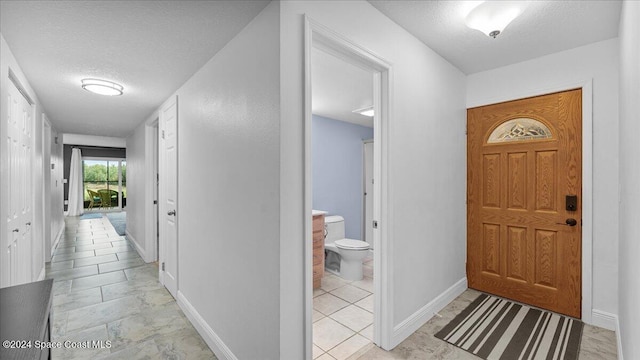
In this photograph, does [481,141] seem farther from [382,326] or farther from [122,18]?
[122,18]

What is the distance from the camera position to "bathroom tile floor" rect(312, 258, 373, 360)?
2066mm

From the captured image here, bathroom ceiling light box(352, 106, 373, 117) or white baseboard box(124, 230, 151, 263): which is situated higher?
bathroom ceiling light box(352, 106, 373, 117)

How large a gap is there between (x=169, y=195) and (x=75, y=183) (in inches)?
350

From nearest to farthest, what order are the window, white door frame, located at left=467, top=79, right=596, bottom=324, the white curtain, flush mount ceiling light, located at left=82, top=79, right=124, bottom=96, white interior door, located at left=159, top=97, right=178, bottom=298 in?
white door frame, located at left=467, top=79, right=596, bottom=324
flush mount ceiling light, located at left=82, top=79, right=124, bottom=96
white interior door, located at left=159, top=97, right=178, bottom=298
the white curtain
the window

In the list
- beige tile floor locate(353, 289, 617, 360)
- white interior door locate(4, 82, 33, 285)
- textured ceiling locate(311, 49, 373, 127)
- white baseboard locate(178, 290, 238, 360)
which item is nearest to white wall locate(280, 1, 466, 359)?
beige tile floor locate(353, 289, 617, 360)

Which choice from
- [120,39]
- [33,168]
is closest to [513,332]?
[120,39]

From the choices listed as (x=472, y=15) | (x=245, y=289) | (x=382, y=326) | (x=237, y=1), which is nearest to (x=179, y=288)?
(x=245, y=289)

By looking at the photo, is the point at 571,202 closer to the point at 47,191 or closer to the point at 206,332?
the point at 206,332

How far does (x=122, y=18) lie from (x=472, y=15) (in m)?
2.17

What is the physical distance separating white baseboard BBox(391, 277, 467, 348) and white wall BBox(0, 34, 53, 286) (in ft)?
9.23

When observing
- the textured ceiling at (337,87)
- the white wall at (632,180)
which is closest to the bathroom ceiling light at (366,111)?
the textured ceiling at (337,87)

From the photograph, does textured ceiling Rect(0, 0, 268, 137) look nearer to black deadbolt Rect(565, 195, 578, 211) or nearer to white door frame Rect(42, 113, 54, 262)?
white door frame Rect(42, 113, 54, 262)

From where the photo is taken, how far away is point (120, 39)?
193 cm

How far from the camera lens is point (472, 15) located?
5.73 feet
